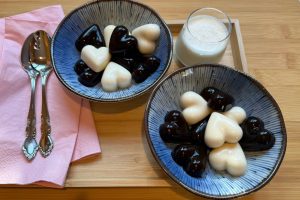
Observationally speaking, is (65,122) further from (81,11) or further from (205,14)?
(205,14)

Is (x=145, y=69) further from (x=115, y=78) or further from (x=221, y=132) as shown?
(x=221, y=132)

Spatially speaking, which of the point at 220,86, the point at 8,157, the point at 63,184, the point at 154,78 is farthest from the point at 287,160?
the point at 8,157

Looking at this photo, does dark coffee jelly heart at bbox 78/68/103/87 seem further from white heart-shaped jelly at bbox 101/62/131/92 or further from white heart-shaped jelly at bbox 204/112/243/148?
white heart-shaped jelly at bbox 204/112/243/148

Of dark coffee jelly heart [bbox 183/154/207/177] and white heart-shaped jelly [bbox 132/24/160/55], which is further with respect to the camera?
Result: white heart-shaped jelly [bbox 132/24/160/55]

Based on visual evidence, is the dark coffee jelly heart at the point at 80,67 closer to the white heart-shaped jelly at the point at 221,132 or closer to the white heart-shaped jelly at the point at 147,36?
the white heart-shaped jelly at the point at 147,36

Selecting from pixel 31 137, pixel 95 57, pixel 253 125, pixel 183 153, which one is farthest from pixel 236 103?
pixel 31 137

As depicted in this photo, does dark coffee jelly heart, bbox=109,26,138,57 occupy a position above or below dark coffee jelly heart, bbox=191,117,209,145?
above

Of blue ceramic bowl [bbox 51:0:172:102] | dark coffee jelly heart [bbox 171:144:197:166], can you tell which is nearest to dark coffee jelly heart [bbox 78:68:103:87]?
blue ceramic bowl [bbox 51:0:172:102]
